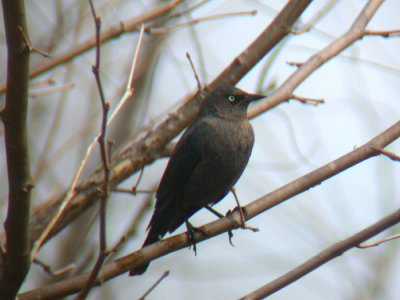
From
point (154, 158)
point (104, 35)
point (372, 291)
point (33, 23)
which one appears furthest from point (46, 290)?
point (33, 23)

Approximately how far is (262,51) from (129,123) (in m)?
3.27

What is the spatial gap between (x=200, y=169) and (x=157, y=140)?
45cm

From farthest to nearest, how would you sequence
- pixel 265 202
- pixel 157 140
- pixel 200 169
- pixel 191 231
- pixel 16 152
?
pixel 200 169 < pixel 157 140 < pixel 191 231 < pixel 265 202 < pixel 16 152

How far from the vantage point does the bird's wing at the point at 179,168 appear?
462cm

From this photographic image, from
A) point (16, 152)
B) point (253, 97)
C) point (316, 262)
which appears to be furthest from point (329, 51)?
point (16, 152)

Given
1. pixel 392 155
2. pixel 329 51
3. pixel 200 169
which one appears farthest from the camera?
pixel 200 169

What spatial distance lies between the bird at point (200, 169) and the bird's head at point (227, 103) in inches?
5.0

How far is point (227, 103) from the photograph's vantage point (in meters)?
5.07

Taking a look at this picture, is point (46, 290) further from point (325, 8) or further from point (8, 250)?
point (325, 8)

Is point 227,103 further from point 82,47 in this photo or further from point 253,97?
point 82,47

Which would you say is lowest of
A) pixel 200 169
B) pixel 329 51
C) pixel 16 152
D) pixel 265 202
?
pixel 200 169

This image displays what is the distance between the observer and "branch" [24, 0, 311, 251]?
159 inches

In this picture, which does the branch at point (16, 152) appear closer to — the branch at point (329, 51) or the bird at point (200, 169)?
the bird at point (200, 169)

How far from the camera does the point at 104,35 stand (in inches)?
A: 170
